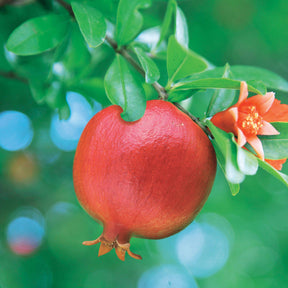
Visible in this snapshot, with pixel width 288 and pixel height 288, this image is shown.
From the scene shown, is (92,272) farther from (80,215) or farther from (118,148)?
(118,148)

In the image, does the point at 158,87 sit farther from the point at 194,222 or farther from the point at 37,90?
the point at 194,222

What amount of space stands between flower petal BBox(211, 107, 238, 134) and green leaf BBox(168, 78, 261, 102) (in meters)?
0.03

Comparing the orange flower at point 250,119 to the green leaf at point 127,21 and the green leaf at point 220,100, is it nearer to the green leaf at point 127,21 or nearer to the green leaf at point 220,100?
the green leaf at point 220,100

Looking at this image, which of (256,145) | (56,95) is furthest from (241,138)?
(56,95)

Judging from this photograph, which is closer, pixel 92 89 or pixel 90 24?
pixel 90 24

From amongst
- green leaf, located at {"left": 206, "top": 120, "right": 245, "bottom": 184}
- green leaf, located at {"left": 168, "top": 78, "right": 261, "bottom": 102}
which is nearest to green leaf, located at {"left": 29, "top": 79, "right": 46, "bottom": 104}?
green leaf, located at {"left": 168, "top": 78, "right": 261, "bottom": 102}

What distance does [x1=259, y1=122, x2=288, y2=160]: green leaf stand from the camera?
1.66ft

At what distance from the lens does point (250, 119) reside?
0.49 meters

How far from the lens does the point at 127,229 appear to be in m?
0.50

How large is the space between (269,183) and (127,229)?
1565 millimetres

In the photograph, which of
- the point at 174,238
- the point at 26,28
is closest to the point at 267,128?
the point at 26,28

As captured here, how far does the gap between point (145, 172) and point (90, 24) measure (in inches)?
11.1

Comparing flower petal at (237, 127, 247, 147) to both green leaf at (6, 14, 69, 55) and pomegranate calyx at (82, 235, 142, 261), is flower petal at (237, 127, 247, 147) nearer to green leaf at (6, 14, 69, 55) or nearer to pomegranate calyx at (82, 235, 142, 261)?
pomegranate calyx at (82, 235, 142, 261)

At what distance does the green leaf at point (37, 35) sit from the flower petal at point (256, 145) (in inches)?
16.3
